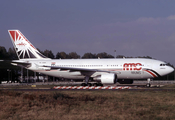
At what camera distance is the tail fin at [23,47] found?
41562 millimetres

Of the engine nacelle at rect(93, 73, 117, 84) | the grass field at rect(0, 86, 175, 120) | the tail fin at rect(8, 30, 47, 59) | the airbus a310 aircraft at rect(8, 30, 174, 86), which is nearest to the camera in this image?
the grass field at rect(0, 86, 175, 120)

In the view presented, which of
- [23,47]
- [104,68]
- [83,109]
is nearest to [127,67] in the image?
[104,68]

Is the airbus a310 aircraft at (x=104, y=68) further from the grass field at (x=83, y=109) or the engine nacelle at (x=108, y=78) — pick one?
the grass field at (x=83, y=109)

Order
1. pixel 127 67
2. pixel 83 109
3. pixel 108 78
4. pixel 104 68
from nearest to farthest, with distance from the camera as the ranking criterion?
pixel 83 109 < pixel 108 78 < pixel 127 67 < pixel 104 68

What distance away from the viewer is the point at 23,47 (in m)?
42.0

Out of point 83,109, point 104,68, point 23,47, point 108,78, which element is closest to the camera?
point 83,109

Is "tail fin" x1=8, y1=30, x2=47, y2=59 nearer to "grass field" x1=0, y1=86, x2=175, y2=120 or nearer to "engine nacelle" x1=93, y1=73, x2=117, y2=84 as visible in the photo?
"engine nacelle" x1=93, y1=73, x2=117, y2=84

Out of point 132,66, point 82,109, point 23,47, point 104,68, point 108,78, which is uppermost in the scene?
point 23,47

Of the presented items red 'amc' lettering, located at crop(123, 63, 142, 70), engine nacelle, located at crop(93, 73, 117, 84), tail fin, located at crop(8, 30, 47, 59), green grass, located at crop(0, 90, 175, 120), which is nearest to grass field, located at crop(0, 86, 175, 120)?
green grass, located at crop(0, 90, 175, 120)

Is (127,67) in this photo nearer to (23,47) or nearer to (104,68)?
(104,68)

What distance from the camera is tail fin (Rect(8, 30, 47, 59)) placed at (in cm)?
4156

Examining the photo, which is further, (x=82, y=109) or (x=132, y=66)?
(x=132, y=66)

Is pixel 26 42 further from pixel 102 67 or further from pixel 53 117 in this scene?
pixel 53 117

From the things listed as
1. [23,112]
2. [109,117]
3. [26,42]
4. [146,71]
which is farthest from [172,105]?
[26,42]
